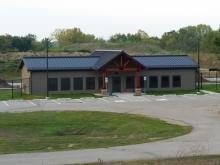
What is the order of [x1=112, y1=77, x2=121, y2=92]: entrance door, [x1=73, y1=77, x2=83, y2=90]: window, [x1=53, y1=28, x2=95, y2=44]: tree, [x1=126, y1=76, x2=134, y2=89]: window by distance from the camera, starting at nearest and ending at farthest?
[x1=73, y1=77, x2=83, y2=90]: window
[x1=112, y1=77, x2=121, y2=92]: entrance door
[x1=126, y1=76, x2=134, y2=89]: window
[x1=53, y1=28, x2=95, y2=44]: tree

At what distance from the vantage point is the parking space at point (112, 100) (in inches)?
1957

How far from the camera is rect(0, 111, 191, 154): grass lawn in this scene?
25.4 m

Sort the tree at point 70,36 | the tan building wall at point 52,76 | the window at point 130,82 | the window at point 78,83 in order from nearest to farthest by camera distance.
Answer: the tan building wall at point 52,76 → the window at point 78,83 → the window at point 130,82 → the tree at point 70,36

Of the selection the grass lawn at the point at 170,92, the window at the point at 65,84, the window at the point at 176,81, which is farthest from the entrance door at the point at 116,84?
the window at the point at 176,81

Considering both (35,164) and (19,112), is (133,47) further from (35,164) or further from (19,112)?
(35,164)

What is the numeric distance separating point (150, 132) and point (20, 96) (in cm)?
2750

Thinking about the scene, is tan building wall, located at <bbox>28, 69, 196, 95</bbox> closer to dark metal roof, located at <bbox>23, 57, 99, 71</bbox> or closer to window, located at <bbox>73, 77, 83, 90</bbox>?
window, located at <bbox>73, 77, 83, 90</bbox>

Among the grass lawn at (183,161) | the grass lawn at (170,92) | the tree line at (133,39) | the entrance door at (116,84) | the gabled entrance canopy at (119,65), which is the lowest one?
the grass lawn at (183,161)

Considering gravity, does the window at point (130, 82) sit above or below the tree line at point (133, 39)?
below

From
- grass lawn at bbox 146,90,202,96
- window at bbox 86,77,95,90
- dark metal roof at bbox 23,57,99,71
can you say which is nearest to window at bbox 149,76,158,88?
grass lawn at bbox 146,90,202,96

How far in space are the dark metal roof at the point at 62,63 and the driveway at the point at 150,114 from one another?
5839 mm

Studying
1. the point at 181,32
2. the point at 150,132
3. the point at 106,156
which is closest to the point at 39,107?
the point at 150,132

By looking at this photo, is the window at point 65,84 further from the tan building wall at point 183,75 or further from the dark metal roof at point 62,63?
the tan building wall at point 183,75

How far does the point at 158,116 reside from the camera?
39969 mm
